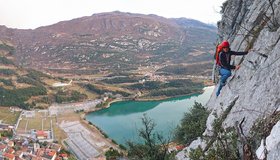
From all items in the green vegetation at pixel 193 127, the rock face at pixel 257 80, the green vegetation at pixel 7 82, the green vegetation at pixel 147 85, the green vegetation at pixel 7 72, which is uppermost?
the rock face at pixel 257 80

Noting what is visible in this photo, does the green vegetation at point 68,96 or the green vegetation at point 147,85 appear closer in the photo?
the green vegetation at point 68,96

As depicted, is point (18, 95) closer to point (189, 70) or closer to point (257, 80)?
point (189, 70)

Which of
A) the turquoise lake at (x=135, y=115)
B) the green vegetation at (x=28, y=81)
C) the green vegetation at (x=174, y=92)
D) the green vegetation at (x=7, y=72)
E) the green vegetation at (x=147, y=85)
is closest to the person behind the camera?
the turquoise lake at (x=135, y=115)

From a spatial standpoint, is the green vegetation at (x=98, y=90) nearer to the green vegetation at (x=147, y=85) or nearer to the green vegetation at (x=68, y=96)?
the green vegetation at (x=68, y=96)

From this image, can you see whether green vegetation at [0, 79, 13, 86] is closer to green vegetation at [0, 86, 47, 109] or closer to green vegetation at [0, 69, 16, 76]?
green vegetation at [0, 86, 47, 109]

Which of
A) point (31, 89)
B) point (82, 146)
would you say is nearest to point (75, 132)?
point (82, 146)

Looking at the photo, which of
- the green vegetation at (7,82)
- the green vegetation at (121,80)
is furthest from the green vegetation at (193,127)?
the green vegetation at (121,80)

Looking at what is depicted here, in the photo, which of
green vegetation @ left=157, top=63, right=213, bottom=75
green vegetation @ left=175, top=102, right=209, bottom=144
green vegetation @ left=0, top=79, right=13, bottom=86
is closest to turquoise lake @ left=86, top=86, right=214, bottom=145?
green vegetation @ left=175, top=102, right=209, bottom=144
